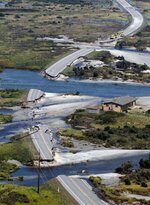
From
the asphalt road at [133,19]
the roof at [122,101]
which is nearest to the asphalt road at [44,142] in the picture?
the roof at [122,101]

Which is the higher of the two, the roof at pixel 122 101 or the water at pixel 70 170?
the roof at pixel 122 101

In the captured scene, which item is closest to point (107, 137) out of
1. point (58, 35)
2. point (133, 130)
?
point (133, 130)

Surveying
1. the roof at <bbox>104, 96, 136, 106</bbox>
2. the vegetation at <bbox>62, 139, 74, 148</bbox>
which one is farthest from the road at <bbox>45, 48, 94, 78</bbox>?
the vegetation at <bbox>62, 139, 74, 148</bbox>

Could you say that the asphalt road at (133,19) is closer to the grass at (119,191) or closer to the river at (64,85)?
the river at (64,85)

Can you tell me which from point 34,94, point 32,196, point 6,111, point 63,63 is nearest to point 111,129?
point 6,111

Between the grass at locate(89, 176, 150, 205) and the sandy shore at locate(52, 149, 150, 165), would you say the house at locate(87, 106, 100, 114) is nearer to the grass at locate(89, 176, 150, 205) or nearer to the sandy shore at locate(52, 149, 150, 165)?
the sandy shore at locate(52, 149, 150, 165)

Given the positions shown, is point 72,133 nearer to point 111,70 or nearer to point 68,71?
point 68,71
